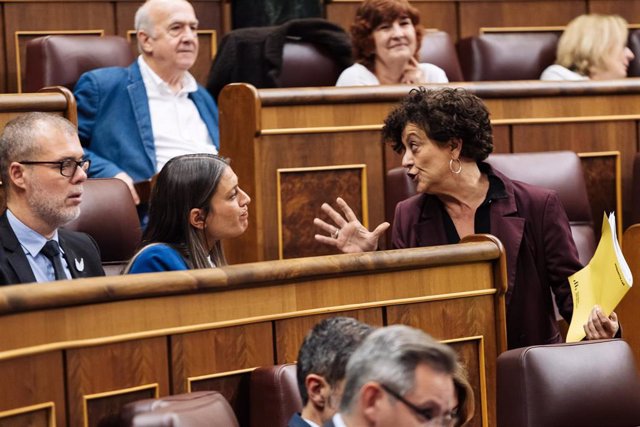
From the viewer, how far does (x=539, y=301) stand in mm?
Result: 1096

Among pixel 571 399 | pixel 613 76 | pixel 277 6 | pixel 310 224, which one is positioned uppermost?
pixel 277 6

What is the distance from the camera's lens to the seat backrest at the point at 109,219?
1156 mm

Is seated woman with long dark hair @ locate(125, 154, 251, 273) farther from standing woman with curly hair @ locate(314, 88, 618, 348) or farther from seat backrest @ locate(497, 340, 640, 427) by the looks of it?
seat backrest @ locate(497, 340, 640, 427)

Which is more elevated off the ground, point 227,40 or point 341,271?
point 227,40

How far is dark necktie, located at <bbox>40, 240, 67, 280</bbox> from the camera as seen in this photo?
0.99 metres

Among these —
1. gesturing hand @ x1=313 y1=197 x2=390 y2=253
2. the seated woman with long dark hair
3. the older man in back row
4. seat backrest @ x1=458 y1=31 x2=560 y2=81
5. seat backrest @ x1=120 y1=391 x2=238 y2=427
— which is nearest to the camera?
seat backrest @ x1=120 y1=391 x2=238 y2=427

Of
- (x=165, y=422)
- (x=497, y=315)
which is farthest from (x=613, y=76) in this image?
(x=165, y=422)

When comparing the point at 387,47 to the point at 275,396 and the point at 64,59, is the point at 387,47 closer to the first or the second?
the point at 64,59

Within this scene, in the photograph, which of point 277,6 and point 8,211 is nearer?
point 8,211

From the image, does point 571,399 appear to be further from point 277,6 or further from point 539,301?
point 277,6

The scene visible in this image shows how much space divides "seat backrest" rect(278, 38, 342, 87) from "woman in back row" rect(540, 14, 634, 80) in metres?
0.30

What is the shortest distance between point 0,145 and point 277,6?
0.79 meters

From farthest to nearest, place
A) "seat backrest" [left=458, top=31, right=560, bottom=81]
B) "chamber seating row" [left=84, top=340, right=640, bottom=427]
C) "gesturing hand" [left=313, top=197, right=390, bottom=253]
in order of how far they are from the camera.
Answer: "seat backrest" [left=458, top=31, right=560, bottom=81] < "gesturing hand" [left=313, top=197, right=390, bottom=253] < "chamber seating row" [left=84, top=340, right=640, bottom=427]

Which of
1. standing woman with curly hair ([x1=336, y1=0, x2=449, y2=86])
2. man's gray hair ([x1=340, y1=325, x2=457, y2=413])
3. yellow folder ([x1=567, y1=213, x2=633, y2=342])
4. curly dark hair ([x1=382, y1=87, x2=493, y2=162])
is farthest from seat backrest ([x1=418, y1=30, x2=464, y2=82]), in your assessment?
man's gray hair ([x1=340, y1=325, x2=457, y2=413])
